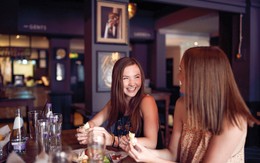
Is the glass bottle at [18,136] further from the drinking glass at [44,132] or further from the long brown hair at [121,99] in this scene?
the long brown hair at [121,99]

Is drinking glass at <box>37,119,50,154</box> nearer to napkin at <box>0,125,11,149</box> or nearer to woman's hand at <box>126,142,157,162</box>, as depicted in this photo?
napkin at <box>0,125,11,149</box>

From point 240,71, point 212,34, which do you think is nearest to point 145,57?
point 212,34

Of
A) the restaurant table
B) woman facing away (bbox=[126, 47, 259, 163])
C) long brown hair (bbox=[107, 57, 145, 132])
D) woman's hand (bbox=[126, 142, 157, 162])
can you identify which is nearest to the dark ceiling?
long brown hair (bbox=[107, 57, 145, 132])

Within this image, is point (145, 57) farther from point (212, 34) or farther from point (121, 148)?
point (121, 148)

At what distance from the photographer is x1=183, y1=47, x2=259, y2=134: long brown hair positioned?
1206 mm

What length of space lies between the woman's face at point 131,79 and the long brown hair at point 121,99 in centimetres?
3

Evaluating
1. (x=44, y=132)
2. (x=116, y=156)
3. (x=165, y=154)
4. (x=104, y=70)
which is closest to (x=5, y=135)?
(x=44, y=132)

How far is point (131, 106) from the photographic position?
1.98 metres

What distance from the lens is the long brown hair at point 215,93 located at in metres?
1.21

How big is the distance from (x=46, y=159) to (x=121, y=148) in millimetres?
627

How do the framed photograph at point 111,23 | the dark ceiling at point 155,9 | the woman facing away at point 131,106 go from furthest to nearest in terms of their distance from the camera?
the dark ceiling at point 155,9, the framed photograph at point 111,23, the woman facing away at point 131,106

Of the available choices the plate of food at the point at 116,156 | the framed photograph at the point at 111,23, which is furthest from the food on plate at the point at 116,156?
the framed photograph at the point at 111,23

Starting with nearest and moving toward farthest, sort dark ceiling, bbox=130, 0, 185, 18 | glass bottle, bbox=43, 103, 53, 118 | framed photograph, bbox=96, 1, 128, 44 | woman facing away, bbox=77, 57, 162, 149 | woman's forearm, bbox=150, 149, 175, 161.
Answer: woman's forearm, bbox=150, 149, 175, 161, glass bottle, bbox=43, 103, 53, 118, woman facing away, bbox=77, 57, 162, 149, framed photograph, bbox=96, 1, 128, 44, dark ceiling, bbox=130, 0, 185, 18

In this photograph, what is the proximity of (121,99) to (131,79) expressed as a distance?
187 mm
